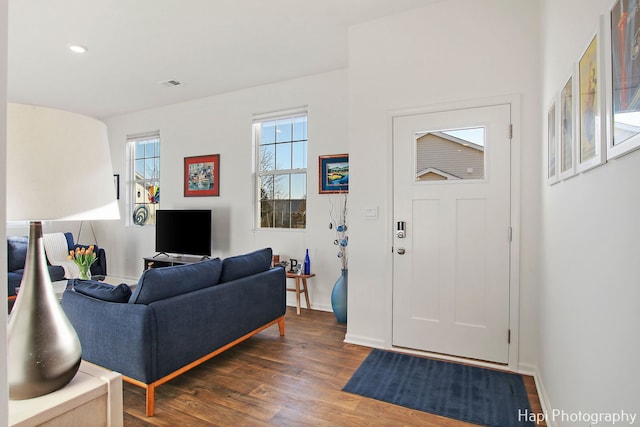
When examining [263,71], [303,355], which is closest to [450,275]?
[303,355]

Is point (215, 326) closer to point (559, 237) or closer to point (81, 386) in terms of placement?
point (81, 386)

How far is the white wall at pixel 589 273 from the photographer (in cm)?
95

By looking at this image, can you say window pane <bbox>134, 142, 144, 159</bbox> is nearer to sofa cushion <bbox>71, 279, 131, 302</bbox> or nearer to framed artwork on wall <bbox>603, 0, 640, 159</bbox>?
sofa cushion <bbox>71, 279, 131, 302</bbox>

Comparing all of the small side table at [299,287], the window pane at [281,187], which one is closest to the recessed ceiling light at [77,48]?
the window pane at [281,187]

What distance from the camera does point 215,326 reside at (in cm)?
252

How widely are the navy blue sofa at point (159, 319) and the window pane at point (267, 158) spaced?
2.17 meters

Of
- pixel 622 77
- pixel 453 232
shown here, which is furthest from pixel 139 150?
pixel 622 77

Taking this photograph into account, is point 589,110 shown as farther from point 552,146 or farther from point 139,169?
point 139,169

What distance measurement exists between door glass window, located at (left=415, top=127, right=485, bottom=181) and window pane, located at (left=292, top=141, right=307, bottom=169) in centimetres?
182

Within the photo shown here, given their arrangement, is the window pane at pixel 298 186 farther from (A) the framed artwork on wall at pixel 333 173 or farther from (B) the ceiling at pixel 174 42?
(B) the ceiling at pixel 174 42

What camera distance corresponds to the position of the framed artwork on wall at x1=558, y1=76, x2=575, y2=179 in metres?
1.54

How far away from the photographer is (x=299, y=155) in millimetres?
4500

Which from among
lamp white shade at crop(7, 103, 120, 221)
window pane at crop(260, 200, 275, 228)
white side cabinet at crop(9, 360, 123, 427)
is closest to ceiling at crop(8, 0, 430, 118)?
window pane at crop(260, 200, 275, 228)

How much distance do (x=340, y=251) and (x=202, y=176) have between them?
95.7 inches
